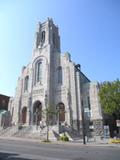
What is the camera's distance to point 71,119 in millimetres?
38156

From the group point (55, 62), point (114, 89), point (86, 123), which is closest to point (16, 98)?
point (55, 62)

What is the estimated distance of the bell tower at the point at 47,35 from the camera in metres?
52.3

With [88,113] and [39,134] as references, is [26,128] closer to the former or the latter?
[39,134]

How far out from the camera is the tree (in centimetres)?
3145

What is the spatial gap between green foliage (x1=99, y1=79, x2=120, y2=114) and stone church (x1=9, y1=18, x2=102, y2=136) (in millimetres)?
4678

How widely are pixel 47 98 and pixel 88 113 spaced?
34.3 ft

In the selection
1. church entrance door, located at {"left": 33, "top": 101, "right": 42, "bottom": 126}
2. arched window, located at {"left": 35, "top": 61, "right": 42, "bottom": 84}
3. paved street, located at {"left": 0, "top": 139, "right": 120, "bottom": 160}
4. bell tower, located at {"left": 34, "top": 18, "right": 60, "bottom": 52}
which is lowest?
paved street, located at {"left": 0, "top": 139, "right": 120, "bottom": 160}

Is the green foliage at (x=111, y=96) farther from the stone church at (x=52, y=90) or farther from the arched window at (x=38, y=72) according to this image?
the arched window at (x=38, y=72)

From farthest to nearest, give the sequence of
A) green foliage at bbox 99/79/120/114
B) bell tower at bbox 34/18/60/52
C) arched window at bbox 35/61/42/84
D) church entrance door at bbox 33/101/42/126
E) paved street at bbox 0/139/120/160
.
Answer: bell tower at bbox 34/18/60/52 < arched window at bbox 35/61/42/84 < church entrance door at bbox 33/101/42/126 < green foliage at bbox 99/79/120/114 < paved street at bbox 0/139/120/160

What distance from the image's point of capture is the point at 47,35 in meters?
52.7

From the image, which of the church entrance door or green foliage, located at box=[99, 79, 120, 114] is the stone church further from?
green foliage, located at box=[99, 79, 120, 114]

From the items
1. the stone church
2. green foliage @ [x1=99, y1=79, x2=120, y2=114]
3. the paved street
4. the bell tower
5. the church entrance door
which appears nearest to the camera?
the paved street

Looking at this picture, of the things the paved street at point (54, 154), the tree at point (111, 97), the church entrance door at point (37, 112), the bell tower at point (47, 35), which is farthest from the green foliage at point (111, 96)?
the bell tower at point (47, 35)

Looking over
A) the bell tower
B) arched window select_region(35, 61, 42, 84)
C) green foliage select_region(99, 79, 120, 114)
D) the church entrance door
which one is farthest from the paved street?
the bell tower
